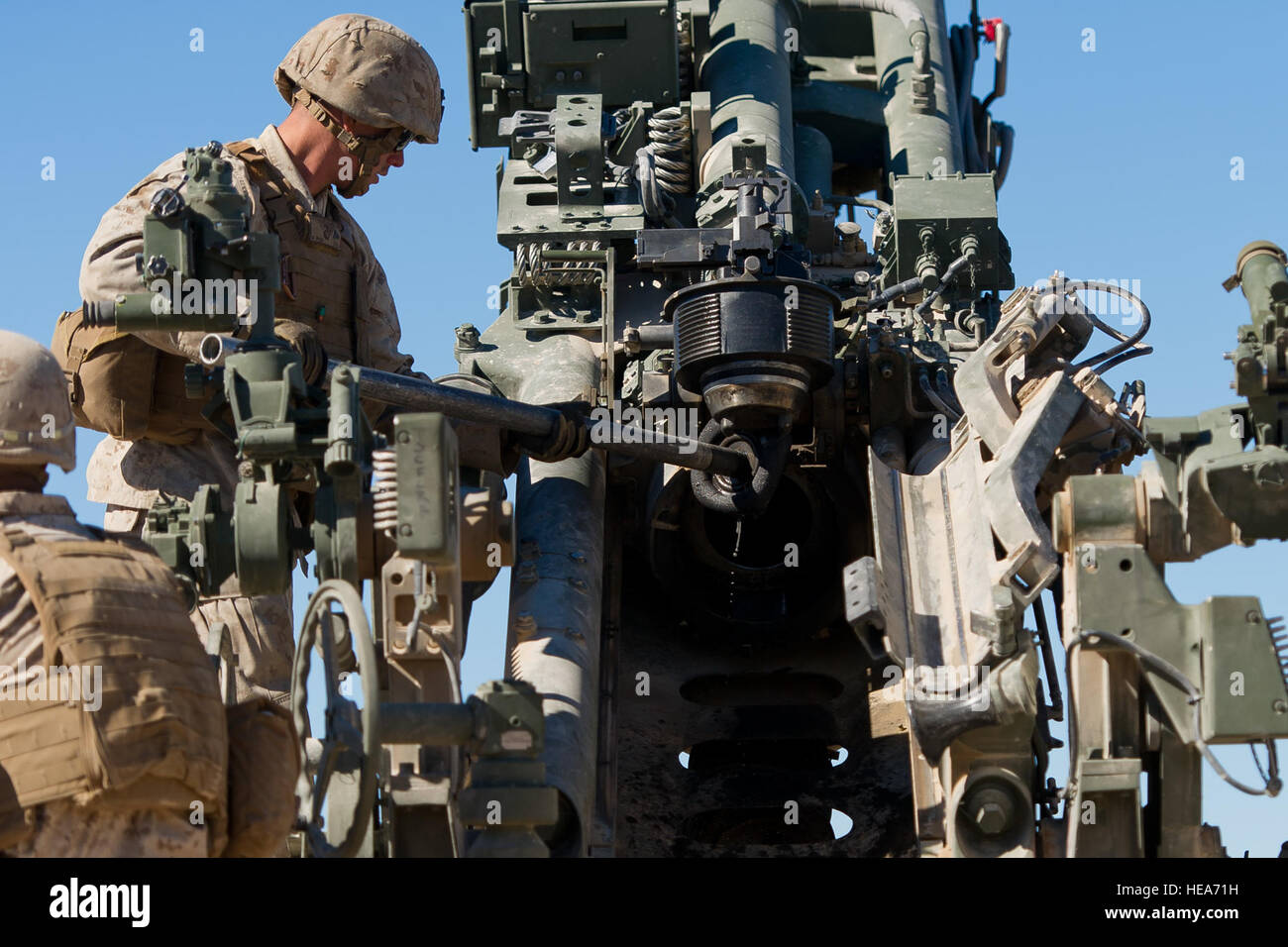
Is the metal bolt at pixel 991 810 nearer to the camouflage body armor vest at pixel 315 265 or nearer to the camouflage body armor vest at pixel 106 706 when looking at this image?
the camouflage body armor vest at pixel 106 706

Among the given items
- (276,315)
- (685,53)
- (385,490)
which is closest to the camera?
(385,490)

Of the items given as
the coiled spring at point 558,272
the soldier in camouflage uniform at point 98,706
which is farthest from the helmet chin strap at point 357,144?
the soldier in camouflage uniform at point 98,706

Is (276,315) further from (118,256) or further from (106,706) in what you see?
(106,706)

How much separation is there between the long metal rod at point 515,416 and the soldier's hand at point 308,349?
0.36 feet

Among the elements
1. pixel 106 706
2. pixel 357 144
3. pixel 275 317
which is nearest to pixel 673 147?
pixel 357 144

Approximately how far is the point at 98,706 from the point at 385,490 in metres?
1.41

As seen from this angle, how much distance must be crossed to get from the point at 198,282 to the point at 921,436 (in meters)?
4.53

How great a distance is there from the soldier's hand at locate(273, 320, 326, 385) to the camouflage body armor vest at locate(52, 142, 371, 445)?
543mm

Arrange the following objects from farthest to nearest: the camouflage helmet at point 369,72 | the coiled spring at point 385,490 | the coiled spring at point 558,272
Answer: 1. the coiled spring at point 558,272
2. the camouflage helmet at point 369,72
3. the coiled spring at point 385,490

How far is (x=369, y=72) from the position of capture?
13.2 meters

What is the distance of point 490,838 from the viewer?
383 inches

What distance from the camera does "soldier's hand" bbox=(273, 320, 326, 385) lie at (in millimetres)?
11672

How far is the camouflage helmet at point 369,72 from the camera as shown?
43.4 feet

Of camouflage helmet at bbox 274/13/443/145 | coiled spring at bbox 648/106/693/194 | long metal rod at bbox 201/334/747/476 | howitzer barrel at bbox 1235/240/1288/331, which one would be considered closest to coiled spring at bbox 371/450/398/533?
long metal rod at bbox 201/334/747/476
